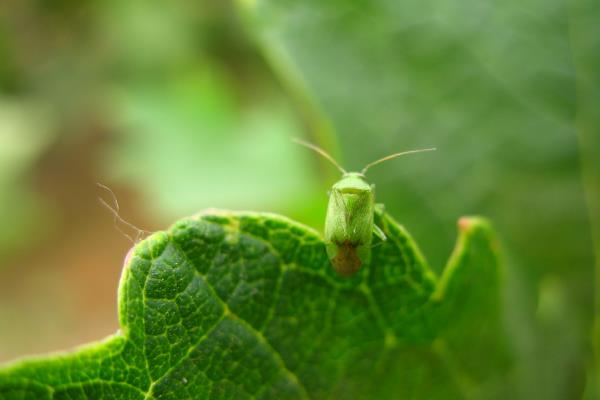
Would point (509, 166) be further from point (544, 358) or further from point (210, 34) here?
point (210, 34)

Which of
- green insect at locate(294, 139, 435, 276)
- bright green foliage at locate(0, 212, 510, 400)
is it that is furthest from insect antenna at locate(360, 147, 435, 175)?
bright green foliage at locate(0, 212, 510, 400)

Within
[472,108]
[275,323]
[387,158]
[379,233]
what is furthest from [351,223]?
[472,108]

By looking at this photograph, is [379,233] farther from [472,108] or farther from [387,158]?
[472,108]

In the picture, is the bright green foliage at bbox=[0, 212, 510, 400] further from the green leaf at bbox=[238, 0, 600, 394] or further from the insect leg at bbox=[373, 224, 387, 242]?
the green leaf at bbox=[238, 0, 600, 394]

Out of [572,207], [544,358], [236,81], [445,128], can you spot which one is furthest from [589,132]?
[236,81]

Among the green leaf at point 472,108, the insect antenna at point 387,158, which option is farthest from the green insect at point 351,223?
the green leaf at point 472,108

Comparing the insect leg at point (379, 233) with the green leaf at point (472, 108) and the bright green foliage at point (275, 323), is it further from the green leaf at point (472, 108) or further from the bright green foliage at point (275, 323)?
the green leaf at point (472, 108)
